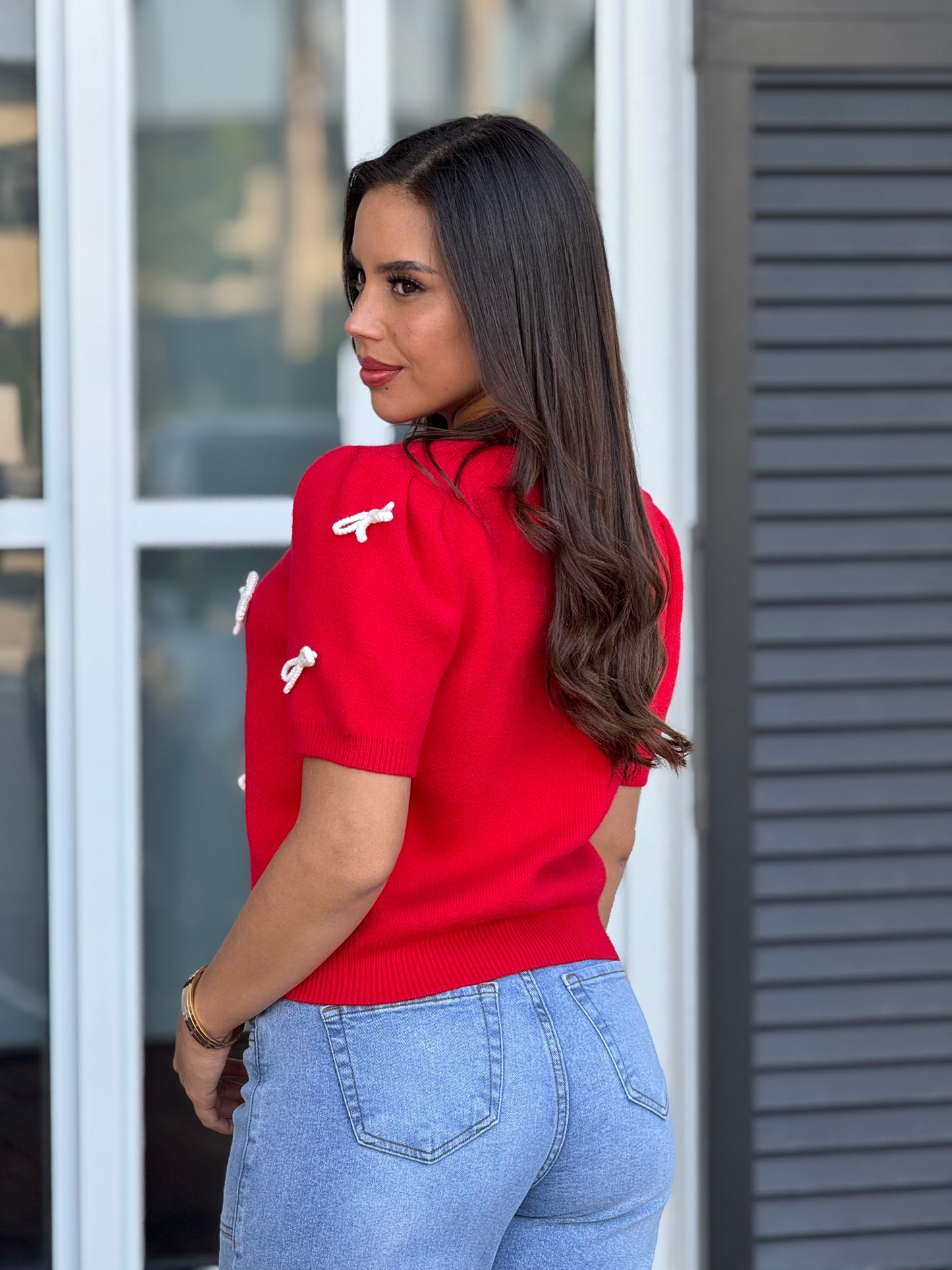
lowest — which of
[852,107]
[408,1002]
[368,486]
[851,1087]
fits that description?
[851,1087]

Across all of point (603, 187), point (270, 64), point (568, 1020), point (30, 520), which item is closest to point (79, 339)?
point (30, 520)

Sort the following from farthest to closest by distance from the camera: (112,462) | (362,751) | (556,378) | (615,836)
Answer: (112,462)
(615,836)
(556,378)
(362,751)

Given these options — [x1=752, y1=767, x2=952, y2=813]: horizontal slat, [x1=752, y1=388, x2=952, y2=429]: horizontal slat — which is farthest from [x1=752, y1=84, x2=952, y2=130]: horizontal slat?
[x1=752, y1=767, x2=952, y2=813]: horizontal slat

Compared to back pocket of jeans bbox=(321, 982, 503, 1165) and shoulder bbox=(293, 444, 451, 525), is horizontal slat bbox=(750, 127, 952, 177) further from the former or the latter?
back pocket of jeans bbox=(321, 982, 503, 1165)

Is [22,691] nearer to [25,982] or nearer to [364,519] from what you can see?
[25,982]

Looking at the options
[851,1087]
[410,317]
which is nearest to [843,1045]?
[851,1087]

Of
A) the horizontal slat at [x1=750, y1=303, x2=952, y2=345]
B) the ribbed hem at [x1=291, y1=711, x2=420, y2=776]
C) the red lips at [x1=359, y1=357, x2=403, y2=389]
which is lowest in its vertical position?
the ribbed hem at [x1=291, y1=711, x2=420, y2=776]

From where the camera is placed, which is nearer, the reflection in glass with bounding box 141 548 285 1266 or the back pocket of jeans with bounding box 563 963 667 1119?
the back pocket of jeans with bounding box 563 963 667 1119

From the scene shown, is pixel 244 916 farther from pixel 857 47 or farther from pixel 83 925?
pixel 857 47

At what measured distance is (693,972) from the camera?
2.49 m

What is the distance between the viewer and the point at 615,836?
1.62 metres

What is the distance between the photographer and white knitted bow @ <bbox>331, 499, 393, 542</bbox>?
3.74 ft

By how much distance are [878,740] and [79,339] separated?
4.99 feet

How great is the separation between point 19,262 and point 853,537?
1.49 meters
